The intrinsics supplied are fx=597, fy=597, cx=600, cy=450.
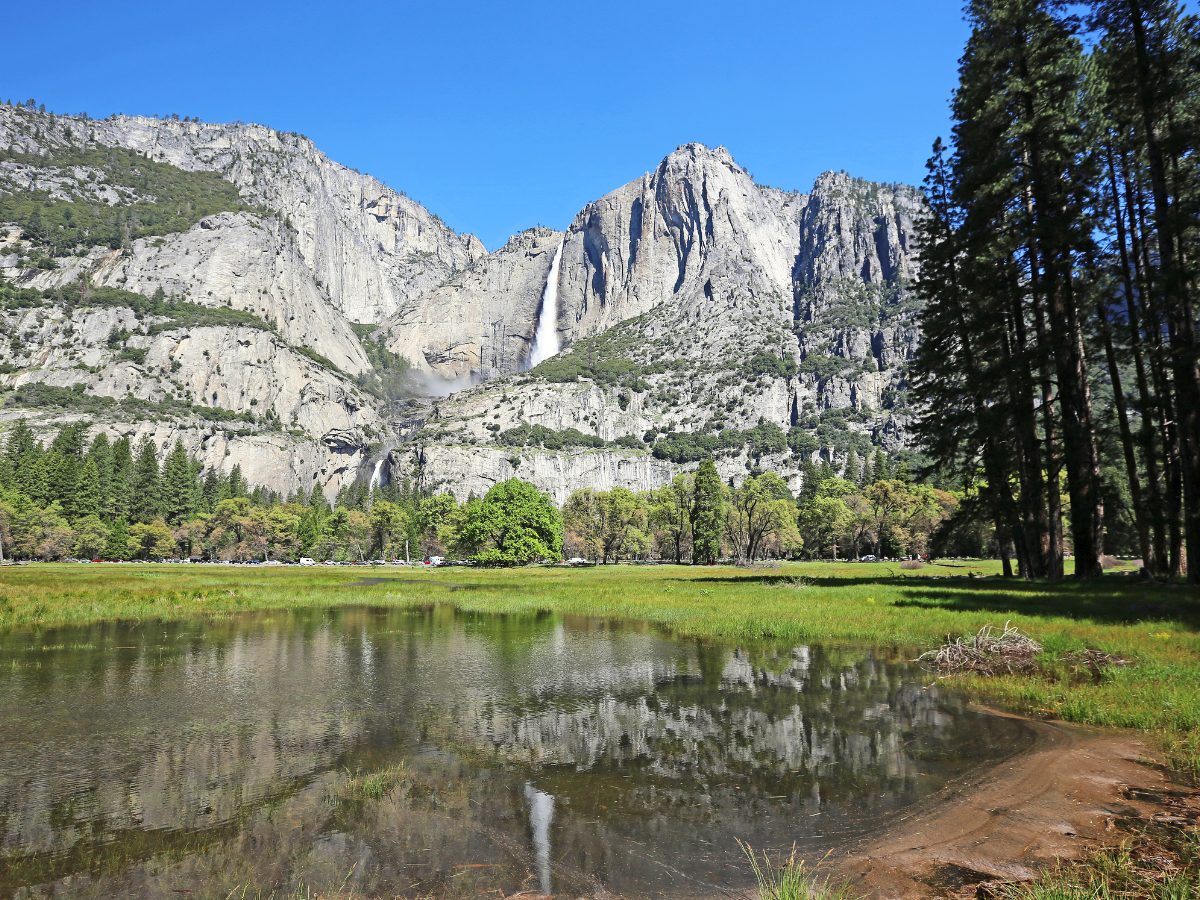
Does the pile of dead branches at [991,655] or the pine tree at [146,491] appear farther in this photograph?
the pine tree at [146,491]

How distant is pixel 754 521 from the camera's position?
118125 mm

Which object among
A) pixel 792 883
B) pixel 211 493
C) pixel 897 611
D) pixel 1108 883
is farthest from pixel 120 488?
pixel 1108 883

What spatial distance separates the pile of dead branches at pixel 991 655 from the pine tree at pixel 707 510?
8347 centimetres

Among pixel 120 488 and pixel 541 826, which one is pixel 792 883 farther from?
pixel 120 488

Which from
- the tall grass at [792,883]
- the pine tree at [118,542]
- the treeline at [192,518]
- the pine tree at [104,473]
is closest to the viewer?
the tall grass at [792,883]

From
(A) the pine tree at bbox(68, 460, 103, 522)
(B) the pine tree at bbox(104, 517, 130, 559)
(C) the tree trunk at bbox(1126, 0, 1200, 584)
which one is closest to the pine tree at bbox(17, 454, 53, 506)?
(A) the pine tree at bbox(68, 460, 103, 522)

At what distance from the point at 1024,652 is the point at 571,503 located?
124399mm

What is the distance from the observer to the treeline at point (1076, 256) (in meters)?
24.6

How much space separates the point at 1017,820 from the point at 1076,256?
30231 millimetres

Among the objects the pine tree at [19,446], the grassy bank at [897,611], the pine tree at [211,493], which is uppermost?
the pine tree at [19,446]

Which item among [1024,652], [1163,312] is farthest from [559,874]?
[1163,312]

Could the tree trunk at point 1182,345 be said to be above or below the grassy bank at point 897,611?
above

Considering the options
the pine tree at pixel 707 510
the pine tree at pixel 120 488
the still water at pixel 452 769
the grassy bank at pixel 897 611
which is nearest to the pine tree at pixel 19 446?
the pine tree at pixel 120 488

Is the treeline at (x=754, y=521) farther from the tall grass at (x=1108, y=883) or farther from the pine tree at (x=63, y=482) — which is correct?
the tall grass at (x=1108, y=883)
